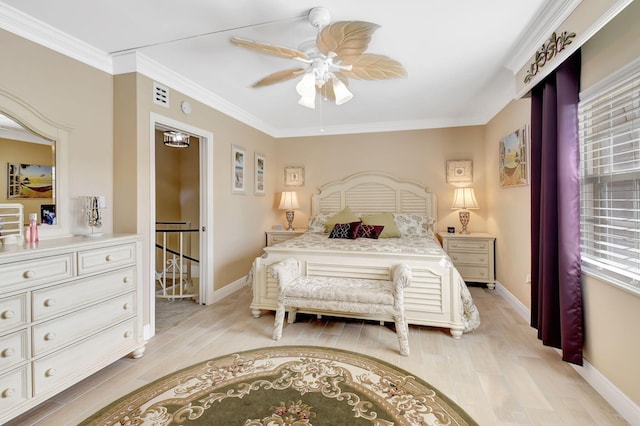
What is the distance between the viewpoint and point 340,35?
1.76 m

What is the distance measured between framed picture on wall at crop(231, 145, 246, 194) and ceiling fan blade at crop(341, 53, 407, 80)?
2.05 metres

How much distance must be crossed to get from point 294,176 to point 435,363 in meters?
3.69

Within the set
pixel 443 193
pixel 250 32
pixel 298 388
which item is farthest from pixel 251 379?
pixel 443 193

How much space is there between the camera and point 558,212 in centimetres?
205

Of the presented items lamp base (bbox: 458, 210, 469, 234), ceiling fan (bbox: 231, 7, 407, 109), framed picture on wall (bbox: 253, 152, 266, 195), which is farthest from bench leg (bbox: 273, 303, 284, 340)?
lamp base (bbox: 458, 210, 469, 234)

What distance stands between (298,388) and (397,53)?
2690 millimetres

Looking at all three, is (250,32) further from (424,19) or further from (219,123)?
(219,123)

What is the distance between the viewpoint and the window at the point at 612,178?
1600mm

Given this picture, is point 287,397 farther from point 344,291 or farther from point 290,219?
point 290,219

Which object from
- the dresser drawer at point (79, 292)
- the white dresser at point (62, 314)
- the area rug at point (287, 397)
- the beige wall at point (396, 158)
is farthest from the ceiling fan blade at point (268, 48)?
the beige wall at point (396, 158)

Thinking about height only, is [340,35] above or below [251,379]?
above

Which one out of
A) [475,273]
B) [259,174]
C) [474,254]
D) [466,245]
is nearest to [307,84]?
[259,174]

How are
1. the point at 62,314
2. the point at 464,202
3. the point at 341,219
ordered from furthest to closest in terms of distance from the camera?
1. the point at 341,219
2. the point at 464,202
3. the point at 62,314

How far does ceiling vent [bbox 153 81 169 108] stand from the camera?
2.69m
